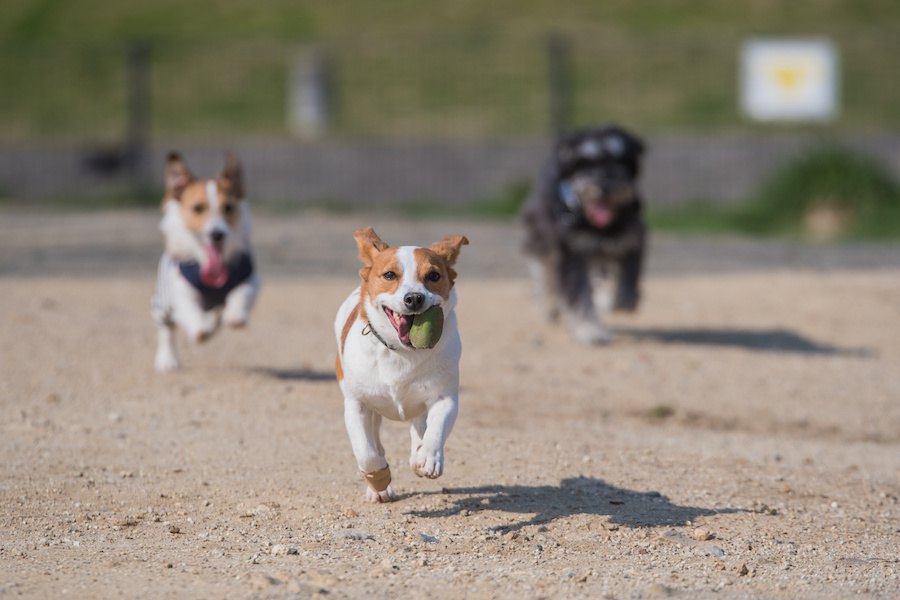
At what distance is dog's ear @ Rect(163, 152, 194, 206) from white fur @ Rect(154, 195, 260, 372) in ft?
0.17

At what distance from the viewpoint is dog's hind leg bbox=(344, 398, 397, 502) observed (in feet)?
16.0

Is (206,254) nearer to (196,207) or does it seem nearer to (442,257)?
(196,207)

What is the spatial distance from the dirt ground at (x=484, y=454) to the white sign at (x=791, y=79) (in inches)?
367

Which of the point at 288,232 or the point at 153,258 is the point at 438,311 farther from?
the point at 288,232

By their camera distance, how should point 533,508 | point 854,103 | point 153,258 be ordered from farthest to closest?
point 854,103 < point 153,258 < point 533,508

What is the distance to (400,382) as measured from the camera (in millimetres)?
4781

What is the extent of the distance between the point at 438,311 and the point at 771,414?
3305 millimetres

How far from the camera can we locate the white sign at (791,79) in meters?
19.6

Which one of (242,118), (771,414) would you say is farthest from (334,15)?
(771,414)

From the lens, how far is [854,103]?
21750 mm

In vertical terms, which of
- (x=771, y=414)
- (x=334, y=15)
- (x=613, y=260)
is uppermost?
(x=334, y=15)

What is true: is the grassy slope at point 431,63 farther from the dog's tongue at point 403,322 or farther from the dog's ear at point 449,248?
the dog's tongue at point 403,322

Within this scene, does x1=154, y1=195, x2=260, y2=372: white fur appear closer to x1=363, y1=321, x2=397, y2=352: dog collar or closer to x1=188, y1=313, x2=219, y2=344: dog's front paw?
x1=188, y1=313, x2=219, y2=344: dog's front paw

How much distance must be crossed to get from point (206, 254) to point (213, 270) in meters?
0.10
